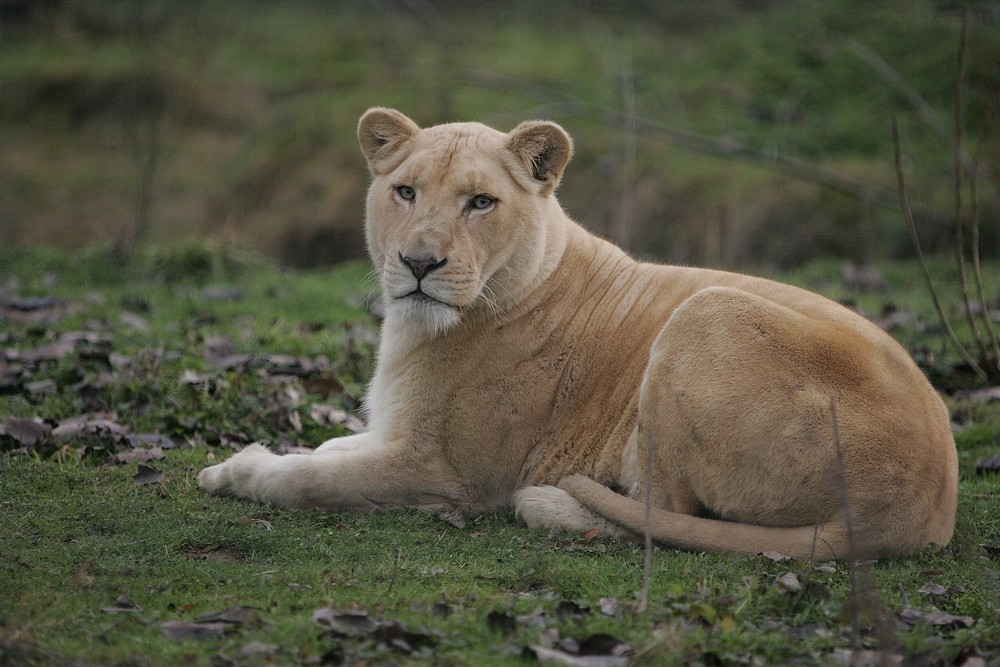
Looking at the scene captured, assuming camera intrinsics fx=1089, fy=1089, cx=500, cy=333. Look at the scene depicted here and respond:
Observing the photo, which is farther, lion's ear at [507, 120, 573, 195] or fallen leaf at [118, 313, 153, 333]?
fallen leaf at [118, 313, 153, 333]

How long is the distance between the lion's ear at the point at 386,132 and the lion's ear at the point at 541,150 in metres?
0.57

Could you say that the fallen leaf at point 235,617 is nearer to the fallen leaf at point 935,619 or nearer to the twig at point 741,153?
the fallen leaf at point 935,619

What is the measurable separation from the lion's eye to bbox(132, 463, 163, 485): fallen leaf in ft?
7.00

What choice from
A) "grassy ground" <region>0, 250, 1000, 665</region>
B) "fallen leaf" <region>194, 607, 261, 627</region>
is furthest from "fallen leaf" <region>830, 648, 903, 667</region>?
"fallen leaf" <region>194, 607, 261, 627</region>

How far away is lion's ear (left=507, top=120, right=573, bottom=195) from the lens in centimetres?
573

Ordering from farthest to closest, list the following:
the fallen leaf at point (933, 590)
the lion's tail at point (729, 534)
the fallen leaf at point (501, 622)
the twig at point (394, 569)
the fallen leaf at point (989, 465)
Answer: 1. the fallen leaf at point (989, 465)
2. the lion's tail at point (729, 534)
3. the fallen leaf at point (933, 590)
4. the twig at point (394, 569)
5. the fallen leaf at point (501, 622)

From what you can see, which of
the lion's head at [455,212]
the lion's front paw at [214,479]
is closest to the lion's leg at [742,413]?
the lion's head at [455,212]

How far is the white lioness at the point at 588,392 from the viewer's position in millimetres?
4711

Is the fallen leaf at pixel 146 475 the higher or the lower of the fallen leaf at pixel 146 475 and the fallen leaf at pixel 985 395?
the lower

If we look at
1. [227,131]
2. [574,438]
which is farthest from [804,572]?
[227,131]

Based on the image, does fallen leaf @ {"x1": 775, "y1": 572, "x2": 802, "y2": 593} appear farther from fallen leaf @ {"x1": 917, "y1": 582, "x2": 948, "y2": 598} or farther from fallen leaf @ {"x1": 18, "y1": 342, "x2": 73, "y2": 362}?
fallen leaf @ {"x1": 18, "y1": 342, "x2": 73, "y2": 362}

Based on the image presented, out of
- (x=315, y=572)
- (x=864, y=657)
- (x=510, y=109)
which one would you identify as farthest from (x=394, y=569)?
(x=510, y=109)

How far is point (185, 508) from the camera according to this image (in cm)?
520

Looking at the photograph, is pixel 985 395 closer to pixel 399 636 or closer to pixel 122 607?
pixel 399 636
